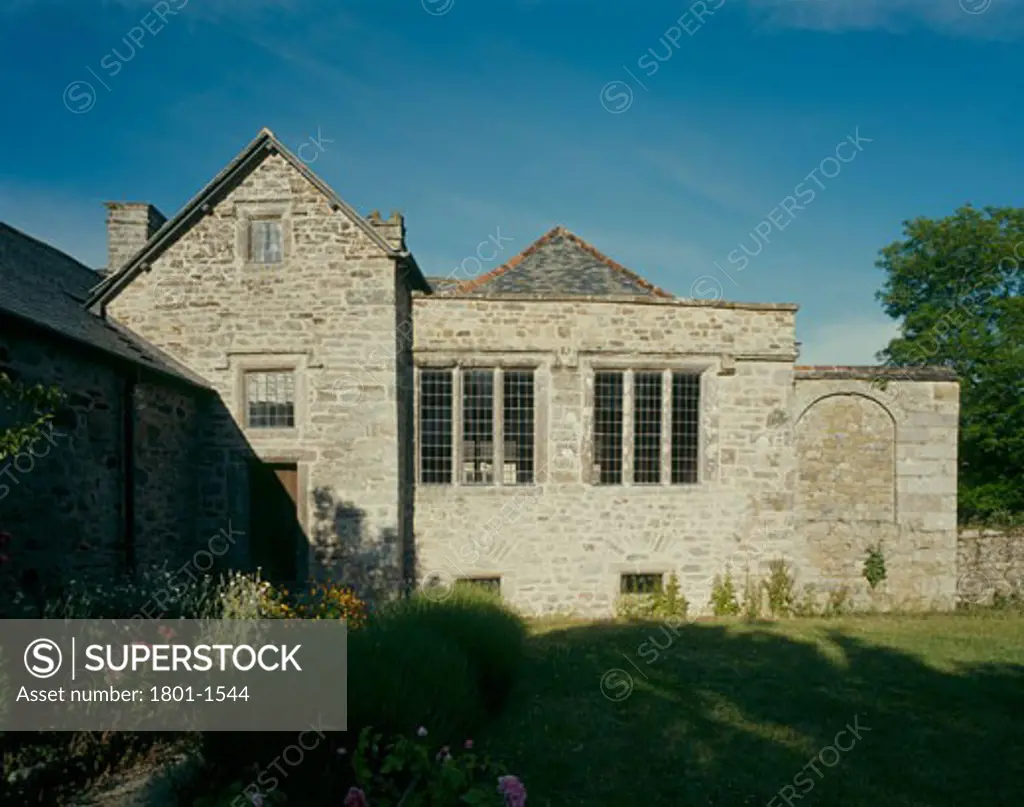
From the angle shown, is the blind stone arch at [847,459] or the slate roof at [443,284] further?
the slate roof at [443,284]

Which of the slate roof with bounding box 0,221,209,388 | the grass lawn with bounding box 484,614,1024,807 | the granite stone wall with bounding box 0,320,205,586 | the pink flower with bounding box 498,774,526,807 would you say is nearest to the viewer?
the pink flower with bounding box 498,774,526,807

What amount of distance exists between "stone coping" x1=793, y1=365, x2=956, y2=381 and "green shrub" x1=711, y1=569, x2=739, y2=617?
4468mm

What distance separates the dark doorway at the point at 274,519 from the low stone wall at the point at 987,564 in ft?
45.2

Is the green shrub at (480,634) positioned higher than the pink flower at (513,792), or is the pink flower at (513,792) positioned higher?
the pink flower at (513,792)

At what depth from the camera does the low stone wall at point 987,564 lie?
14.0 m

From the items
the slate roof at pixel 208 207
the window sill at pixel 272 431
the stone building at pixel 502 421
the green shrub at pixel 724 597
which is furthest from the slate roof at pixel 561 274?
the green shrub at pixel 724 597

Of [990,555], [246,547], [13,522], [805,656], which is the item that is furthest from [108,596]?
[990,555]

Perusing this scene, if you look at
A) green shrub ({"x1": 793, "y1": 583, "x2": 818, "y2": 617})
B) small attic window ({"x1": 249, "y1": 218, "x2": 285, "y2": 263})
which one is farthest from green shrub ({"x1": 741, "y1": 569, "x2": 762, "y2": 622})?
small attic window ({"x1": 249, "y1": 218, "x2": 285, "y2": 263})

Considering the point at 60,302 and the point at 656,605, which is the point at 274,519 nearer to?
the point at 60,302

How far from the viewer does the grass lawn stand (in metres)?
5.68

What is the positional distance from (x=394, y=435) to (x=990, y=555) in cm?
1295

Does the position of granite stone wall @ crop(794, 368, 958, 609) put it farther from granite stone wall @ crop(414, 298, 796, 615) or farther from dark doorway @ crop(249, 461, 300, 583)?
dark doorway @ crop(249, 461, 300, 583)

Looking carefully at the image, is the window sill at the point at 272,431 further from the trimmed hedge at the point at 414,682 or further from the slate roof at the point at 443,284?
the slate roof at the point at 443,284

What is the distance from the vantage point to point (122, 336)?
11273 mm
